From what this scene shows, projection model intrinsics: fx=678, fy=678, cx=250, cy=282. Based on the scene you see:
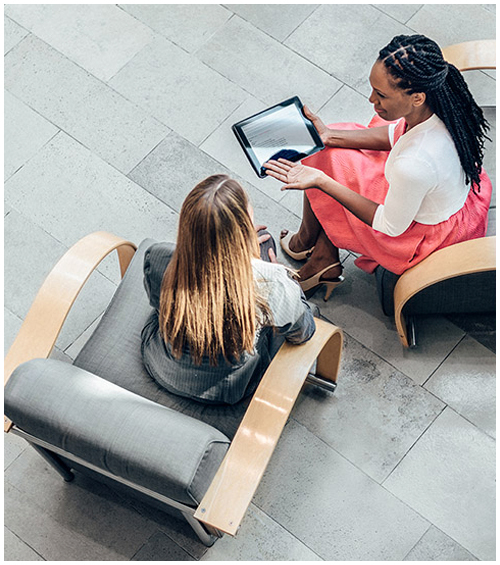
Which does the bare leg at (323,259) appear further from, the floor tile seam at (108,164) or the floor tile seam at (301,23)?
the floor tile seam at (301,23)

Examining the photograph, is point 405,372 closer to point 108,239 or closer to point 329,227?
point 329,227

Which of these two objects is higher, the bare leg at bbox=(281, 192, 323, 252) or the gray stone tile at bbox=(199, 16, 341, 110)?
the gray stone tile at bbox=(199, 16, 341, 110)

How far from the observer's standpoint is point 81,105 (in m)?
2.90

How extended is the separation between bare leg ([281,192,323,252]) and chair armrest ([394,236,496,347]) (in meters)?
0.43

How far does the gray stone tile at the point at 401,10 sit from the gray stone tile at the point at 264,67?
432 millimetres

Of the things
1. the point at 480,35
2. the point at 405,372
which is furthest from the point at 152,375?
the point at 480,35

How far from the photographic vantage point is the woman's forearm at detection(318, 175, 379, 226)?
2.07 meters

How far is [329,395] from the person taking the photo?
2.38 meters

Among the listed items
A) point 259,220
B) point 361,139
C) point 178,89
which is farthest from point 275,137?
point 178,89

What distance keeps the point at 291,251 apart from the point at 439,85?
0.96m

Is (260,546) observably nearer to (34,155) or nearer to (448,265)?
(448,265)

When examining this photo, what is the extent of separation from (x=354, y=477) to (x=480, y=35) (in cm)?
199

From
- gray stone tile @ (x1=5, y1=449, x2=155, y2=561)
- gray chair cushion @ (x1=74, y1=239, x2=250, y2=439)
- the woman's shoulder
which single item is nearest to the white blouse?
the woman's shoulder

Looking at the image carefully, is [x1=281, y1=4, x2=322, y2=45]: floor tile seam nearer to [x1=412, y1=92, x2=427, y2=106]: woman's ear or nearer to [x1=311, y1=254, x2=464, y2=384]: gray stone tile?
[x1=311, y1=254, x2=464, y2=384]: gray stone tile
